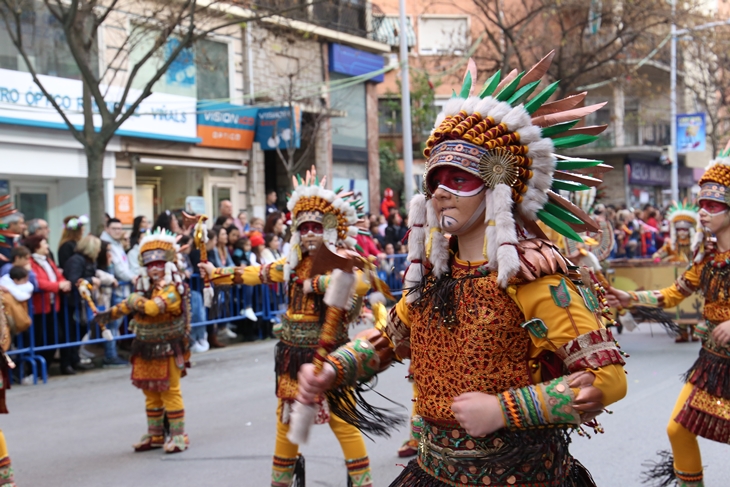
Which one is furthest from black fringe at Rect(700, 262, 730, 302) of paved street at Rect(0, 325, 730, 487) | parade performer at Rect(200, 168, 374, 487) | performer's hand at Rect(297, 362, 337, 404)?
performer's hand at Rect(297, 362, 337, 404)

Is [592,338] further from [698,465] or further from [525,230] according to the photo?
[698,465]

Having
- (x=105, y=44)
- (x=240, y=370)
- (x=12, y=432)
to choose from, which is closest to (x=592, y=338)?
(x=12, y=432)

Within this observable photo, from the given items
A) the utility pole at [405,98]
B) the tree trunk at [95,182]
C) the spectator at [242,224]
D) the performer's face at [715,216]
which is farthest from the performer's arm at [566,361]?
the utility pole at [405,98]

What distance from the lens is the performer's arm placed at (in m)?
2.55

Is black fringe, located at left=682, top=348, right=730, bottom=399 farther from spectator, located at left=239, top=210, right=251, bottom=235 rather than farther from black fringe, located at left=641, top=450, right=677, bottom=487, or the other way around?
spectator, located at left=239, top=210, right=251, bottom=235

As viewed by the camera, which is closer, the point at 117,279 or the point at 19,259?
the point at 19,259

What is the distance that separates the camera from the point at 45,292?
31.3ft

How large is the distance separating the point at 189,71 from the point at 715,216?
14.7 metres

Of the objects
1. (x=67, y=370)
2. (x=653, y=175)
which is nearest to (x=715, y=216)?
(x=67, y=370)

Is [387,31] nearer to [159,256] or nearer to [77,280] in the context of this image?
[77,280]

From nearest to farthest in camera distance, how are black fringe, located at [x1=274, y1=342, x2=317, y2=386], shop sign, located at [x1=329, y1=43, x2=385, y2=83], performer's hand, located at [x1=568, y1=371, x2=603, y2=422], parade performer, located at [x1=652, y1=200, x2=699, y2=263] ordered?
performer's hand, located at [x1=568, y1=371, x2=603, y2=422] → black fringe, located at [x1=274, y1=342, x2=317, y2=386] → parade performer, located at [x1=652, y1=200, x2=699, y2=263] → shop sign, located at [x1=329, y1=43, x2=385, y2=83]

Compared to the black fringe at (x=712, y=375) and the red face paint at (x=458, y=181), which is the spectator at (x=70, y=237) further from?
the red face paint at (x=458, y=181)

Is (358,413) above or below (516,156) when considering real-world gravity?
below

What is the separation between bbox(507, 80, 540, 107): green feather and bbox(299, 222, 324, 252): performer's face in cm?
273
